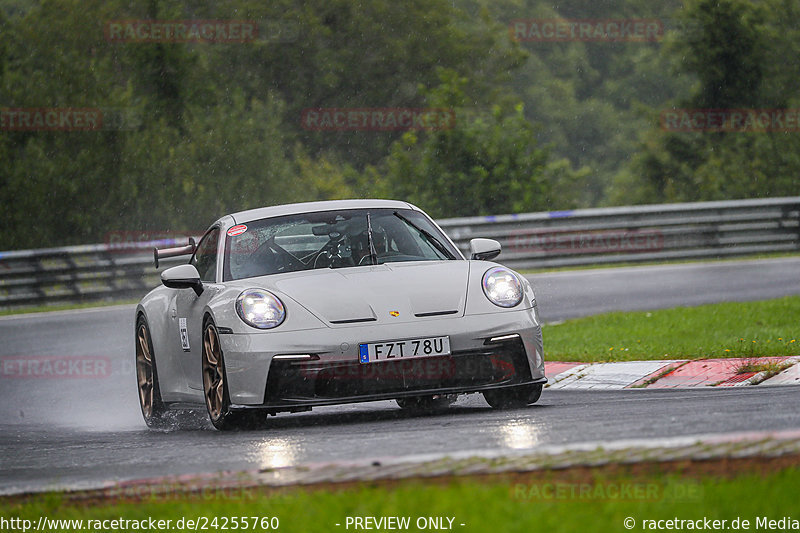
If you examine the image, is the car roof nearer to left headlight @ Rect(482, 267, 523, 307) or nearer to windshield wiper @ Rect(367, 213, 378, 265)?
windshield wiper @ Rect(367, 213, 378, 265)

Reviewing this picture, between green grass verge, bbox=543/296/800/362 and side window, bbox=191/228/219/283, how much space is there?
344cm

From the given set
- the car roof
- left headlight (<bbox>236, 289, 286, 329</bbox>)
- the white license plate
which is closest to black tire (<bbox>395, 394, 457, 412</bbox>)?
the car roof

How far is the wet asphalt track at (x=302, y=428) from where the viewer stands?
19.1 ft

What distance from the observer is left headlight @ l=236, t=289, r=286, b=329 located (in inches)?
304

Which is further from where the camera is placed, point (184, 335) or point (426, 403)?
point (426, 403)

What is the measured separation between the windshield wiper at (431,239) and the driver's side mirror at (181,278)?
1433mm

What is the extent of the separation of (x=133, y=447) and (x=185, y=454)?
873 mm

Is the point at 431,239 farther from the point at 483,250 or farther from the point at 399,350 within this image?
the point at 399,350

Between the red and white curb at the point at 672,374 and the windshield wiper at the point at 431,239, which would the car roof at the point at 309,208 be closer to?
the windshield wiper at the point at 431,239

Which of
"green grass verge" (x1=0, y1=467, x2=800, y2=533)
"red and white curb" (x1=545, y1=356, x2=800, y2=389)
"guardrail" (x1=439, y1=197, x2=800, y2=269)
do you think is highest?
"green grass verge" (x1=0, y1=467, x2=800, y2=533)

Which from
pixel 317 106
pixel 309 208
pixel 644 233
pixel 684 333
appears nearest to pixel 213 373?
pixel 309 208

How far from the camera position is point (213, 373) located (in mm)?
8078

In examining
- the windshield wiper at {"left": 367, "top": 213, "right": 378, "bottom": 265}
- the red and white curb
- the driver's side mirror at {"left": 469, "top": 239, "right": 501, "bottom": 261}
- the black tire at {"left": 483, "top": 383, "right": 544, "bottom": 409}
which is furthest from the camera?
the red and white curb

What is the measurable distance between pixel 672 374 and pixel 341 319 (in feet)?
11.0
